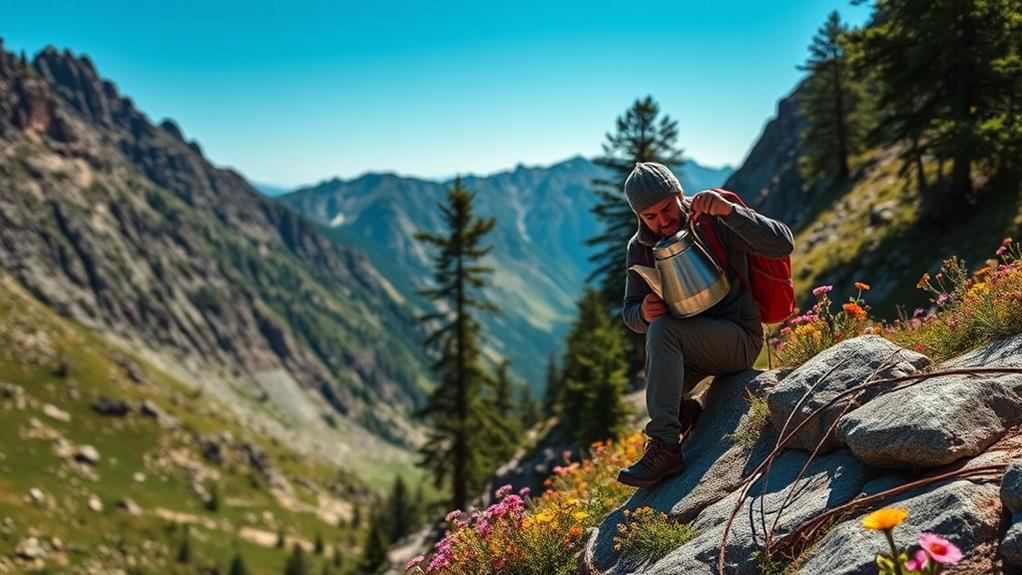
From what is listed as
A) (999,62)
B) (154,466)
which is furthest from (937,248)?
(154,466)

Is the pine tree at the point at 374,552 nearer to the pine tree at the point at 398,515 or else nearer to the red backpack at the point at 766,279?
the pine tree at the point at 398,515

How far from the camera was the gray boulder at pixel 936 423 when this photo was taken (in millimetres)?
4230

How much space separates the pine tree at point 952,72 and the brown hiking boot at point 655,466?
677 inches

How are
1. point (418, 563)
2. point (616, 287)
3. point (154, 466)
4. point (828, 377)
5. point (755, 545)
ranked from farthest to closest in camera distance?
1. point (154, 466)
2. point (616, 287)
3. point (418, 563)
4. point (828, 377)
5. point (755, 545)

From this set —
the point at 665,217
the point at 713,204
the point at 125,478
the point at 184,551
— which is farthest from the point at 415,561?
the point at 125,478

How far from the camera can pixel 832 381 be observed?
534 cm

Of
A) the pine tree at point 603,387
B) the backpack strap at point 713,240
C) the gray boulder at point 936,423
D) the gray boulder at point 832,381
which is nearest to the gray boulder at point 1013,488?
the gray boulder at point 936,423

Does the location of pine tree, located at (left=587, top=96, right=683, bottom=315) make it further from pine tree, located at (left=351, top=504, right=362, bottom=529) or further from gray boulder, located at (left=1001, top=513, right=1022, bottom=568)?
pine tree, located at (left=351, top=504, right=362, bottom=529)

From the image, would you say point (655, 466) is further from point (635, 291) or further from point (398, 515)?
point (398, 515)

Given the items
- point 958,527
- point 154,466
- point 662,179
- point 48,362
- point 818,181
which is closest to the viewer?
point 958,527

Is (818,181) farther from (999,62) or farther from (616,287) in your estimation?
(999,62)

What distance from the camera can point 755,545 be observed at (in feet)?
14.7

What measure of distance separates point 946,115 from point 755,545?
20917 mm

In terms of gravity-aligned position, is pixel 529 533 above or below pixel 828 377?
below
